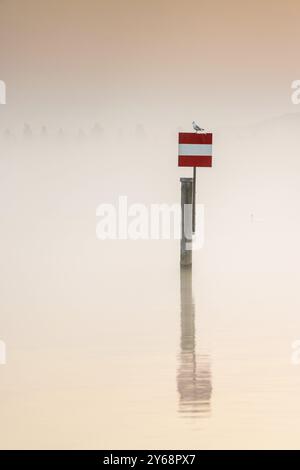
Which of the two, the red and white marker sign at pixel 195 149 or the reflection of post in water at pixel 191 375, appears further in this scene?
the red and white marker sign at pixel 195 149

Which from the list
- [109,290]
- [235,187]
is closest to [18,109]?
[235,187]

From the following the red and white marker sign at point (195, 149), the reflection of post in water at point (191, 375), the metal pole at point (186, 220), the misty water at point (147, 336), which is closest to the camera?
the misty water at point (147, 336)

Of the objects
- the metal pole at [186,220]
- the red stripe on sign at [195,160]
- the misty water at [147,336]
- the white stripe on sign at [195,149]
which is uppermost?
the white stripe on sign at [195,149]

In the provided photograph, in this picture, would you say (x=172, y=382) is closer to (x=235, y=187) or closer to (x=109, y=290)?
(x=109, y=290)

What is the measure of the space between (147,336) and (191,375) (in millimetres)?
713

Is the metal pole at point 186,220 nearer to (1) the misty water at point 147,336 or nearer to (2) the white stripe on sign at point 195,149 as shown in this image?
(1) the misty water at point 147,336

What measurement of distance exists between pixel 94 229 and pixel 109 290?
3.58 m

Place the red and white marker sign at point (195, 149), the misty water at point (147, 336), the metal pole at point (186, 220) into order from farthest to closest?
the metal pole at point (186, 220) < the red and white marker sign at point (195, 149) < the misty water at point (147, 336)

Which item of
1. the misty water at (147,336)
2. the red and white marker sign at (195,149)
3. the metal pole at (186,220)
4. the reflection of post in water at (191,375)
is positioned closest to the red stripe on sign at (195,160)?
the red and white marker sign at (195,149)

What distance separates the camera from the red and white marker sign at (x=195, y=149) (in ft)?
18.2

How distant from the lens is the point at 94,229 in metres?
8.27

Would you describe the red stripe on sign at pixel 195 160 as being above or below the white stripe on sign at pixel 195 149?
Answer: below

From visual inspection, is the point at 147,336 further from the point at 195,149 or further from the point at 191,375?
the point at 195,149

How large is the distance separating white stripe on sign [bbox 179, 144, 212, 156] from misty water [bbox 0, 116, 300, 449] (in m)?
0.86
